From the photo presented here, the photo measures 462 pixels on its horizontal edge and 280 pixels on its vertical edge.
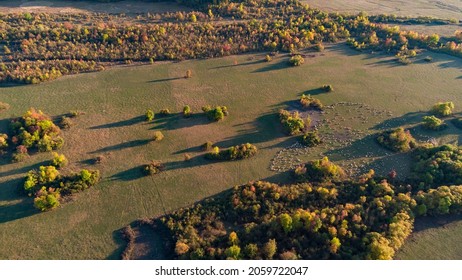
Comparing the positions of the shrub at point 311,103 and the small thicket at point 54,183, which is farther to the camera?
the shrub at point 311,103

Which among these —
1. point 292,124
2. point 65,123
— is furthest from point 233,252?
point 65,123

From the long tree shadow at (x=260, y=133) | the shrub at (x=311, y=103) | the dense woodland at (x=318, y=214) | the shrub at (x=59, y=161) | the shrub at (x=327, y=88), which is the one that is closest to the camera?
the dense woodland at (x=318, y=214)

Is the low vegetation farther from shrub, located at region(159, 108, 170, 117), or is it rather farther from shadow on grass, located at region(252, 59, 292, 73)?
shrub, located at region(159, 108, 170, 117)

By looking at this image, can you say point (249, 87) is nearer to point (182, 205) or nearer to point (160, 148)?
point (160, 148)

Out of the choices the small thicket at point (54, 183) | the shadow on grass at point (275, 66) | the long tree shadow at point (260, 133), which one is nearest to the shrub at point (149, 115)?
the long tree shadow at point (260, 133)

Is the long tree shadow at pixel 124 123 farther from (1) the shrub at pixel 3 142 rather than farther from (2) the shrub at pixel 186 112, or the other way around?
(1) the shrub at pixel 3 142

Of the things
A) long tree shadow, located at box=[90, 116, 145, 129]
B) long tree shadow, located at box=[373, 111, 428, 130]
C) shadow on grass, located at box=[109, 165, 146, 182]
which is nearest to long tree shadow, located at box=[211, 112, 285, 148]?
shadow on grass, located at box=[109, 165, 146, 182]

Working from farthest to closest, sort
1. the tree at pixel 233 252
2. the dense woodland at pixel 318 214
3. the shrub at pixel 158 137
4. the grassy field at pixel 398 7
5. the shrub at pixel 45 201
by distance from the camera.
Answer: the grassy field at pixel 398 7 → the shrub at pixel 158 137 → the shrub at pixel 45 201 → the dense woodland at pixel 318 214 → the tree at pixel 233 252
